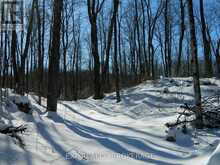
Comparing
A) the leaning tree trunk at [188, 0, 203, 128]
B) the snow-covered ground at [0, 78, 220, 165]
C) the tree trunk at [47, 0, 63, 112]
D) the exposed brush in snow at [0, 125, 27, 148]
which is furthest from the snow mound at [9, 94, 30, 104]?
the leaning tree trunk at [188, 0, 203, 128]

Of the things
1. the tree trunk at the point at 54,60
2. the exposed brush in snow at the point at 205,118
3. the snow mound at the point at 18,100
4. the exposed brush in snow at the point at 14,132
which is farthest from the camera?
the snow mound at the point at 18,100

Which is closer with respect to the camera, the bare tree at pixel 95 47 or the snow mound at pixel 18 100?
the snow mound at pixel 18 100

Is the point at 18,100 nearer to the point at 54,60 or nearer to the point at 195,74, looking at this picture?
the point at 54,60

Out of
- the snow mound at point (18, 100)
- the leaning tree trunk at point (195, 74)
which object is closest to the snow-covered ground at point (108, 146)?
the leaning tree trunk at point (195, 74)

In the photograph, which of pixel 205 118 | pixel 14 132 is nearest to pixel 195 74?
pixel 205 118

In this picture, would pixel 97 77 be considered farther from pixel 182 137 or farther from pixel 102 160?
pixel 102 160

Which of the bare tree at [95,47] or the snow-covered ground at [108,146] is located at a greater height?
the bare tree at [95,47]

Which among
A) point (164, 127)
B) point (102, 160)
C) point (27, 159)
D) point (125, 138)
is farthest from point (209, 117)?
point (27, 159)

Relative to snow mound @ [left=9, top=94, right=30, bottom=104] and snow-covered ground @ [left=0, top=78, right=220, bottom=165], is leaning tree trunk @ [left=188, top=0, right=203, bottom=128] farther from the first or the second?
snow mound @ [left=9, top=94, right=30, bottom=104]

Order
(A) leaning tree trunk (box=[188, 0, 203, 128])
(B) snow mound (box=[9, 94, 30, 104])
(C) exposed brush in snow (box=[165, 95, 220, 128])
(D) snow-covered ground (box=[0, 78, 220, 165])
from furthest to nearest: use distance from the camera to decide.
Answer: (B) snow mound (box=[9, 94, 30, 104])
(C) exposed brush in snow (box=[165, 95, 220, 128])
(A) leaning tree trunk (box=[188, 0, 203, 128])
(D) snow-covered ground (box=[0, 78, 220, 165])

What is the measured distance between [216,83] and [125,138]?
9949 millimetres

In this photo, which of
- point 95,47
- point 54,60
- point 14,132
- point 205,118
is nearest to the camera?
point 14,132

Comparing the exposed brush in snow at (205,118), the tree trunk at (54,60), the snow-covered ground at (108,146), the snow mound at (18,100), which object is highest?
the tree trunk at (54,60)

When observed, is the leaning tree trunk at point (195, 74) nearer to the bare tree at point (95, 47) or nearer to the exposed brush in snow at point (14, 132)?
the exposed brush in snow at point (14, 132)
